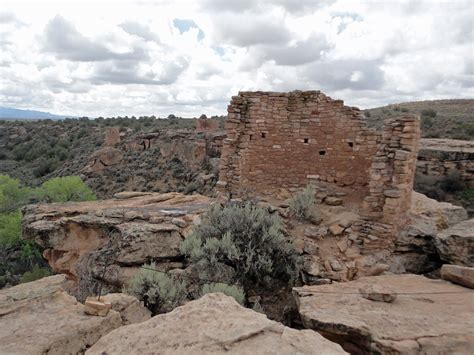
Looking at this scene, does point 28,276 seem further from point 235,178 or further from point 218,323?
point 218,323

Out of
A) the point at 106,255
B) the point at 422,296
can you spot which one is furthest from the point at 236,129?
the point at 422,296

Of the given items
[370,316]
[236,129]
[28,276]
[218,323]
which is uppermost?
[236,129]

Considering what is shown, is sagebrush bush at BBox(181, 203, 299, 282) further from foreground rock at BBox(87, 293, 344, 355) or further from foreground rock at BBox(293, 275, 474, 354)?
foreground rock at BBox(87, 293, 344, 355)

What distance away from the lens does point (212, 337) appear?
3.02m

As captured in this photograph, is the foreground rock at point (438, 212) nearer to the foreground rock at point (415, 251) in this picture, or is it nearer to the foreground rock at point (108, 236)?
the foreground rock at point (415, 251)

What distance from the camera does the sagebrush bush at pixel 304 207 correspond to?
7605 millimetres

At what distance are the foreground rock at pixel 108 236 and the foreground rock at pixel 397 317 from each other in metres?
2.95

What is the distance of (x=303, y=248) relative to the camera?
274 inches

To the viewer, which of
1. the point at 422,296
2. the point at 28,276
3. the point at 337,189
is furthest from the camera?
the point at 28,276

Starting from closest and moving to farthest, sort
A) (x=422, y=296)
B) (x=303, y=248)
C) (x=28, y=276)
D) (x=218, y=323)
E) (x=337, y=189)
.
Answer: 1. (x=218, y=323)
2. (x=422, y=296)
3. (x=303, y=248)
4. (x=337, y=189)
5. (x=28, y=276)

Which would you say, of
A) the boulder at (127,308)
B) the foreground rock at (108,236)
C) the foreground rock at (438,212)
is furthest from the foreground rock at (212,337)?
the foreground rock at (438,212)

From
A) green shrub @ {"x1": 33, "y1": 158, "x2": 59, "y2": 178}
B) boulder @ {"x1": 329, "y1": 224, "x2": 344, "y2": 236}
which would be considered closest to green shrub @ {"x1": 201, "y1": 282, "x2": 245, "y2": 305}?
boulder @ {"x1": 329, "y1": 224, "x2": 344, "y2": 236}

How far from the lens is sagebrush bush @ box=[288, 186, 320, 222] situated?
7.61m

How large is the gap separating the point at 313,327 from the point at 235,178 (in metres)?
4.23
